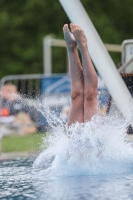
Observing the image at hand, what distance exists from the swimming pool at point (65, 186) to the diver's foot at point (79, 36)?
4.17 ft

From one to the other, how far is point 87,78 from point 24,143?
6660 millimetres

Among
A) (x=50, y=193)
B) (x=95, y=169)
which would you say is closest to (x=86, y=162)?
(x=95, y=169)

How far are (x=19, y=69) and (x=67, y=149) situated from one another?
18.7m

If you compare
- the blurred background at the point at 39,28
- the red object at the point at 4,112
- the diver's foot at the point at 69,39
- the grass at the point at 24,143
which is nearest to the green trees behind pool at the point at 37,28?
the blurred background at the point at 39,28

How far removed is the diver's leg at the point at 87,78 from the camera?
7148 mm

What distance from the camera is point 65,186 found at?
20.8 feet

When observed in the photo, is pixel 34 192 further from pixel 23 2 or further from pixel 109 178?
pixel 23 2

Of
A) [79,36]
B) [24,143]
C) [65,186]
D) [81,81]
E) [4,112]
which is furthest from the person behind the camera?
[4,112]

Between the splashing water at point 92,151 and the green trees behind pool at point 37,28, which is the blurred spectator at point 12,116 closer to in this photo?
the splashing water at point 92,151

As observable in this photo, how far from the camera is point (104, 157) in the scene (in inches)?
286

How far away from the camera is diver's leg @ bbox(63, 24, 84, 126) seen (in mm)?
7320

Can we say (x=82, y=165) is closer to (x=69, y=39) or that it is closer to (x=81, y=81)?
(x=81, y=81)

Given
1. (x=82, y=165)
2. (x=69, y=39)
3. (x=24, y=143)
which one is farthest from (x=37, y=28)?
(x=82, y=165)

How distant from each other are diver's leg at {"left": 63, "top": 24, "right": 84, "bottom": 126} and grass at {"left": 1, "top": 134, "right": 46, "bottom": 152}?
13.5ft
